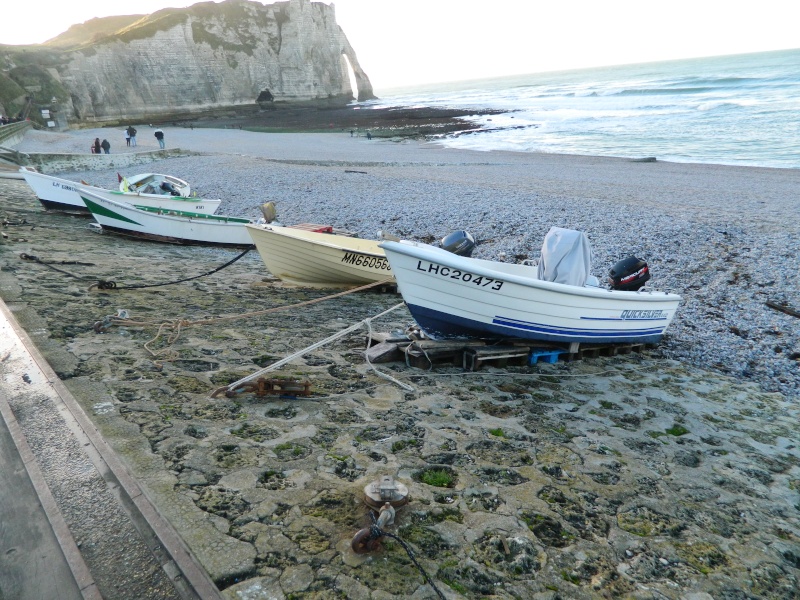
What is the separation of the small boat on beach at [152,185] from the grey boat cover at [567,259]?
13.6m

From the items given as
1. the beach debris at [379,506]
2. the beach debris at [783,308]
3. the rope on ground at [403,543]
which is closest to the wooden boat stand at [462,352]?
the beach debris at [379,506]

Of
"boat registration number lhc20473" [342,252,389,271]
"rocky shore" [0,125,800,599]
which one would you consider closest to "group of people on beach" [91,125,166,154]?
"rocky shore" [0,125,800,599]

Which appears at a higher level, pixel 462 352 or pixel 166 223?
pixel 166 223

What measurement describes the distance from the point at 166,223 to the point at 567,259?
11.2 m

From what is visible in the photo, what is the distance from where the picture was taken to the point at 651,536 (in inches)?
167

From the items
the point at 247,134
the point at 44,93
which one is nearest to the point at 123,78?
the point at 44,93

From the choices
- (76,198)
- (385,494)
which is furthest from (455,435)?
(76,198)

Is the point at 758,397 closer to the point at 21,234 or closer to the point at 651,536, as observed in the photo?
the point at 651,536

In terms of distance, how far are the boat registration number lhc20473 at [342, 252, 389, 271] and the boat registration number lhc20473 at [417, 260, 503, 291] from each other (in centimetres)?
376

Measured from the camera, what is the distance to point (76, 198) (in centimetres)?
1681

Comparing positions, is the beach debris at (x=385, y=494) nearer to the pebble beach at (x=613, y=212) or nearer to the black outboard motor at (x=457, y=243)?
the black outboard motor at (x=457, y=243)

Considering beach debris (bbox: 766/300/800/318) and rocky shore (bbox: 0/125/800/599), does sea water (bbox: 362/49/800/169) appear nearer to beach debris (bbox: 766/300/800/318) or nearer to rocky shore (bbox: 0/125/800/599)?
beach debris (bbox: 766/300/800/318)

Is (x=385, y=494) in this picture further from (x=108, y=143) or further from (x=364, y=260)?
(x=108, y=143)

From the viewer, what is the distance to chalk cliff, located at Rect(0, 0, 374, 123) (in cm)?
6309
